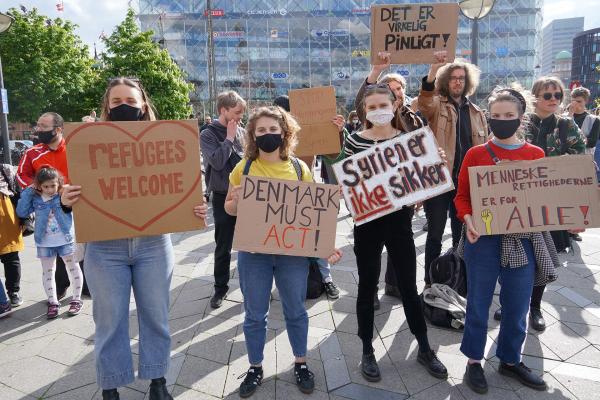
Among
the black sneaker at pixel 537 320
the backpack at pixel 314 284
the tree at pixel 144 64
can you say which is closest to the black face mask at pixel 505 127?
the black sneaker at pixel 537 320

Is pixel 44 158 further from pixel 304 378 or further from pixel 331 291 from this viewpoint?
pixel 304 378

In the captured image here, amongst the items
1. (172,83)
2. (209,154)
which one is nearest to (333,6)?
(172,83)

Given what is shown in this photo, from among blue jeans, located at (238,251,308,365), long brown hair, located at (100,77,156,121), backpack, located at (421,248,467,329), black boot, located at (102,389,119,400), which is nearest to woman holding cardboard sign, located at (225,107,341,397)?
blue jeans, located at (238,251,308,365)

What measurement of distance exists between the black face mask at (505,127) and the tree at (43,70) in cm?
2713

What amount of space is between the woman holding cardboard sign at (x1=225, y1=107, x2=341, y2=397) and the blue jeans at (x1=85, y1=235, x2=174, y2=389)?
496 mm

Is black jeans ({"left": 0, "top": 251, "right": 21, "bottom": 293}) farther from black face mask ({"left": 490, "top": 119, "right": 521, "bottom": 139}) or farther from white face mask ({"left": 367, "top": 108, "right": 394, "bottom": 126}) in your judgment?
black face mask ({"left": 490, "top": 119, "right": 521, "bottom": 139})

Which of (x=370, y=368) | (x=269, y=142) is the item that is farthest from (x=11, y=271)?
(x=370, y=368)

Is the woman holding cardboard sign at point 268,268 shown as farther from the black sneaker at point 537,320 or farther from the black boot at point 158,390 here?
the black sneaker at point 537,320

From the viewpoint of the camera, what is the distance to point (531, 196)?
2.54m

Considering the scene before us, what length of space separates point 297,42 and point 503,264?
44.5 meters

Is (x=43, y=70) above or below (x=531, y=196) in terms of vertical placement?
above

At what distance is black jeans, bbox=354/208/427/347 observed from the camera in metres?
2.76

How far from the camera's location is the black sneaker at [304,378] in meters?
2.67

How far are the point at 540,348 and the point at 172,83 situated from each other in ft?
83.1
